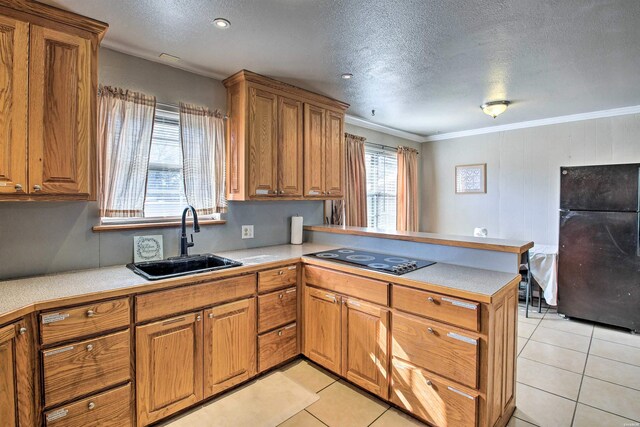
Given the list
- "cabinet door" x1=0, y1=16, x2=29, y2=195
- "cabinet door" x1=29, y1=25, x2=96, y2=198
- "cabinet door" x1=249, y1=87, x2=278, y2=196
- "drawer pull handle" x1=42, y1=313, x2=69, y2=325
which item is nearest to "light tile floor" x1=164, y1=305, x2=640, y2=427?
"drawer pull handle" x1=42, y1=313, x2=69, y2=325

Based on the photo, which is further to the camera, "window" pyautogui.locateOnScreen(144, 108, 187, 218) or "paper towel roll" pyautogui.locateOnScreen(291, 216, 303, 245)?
"paper towel roll" pyautogui.locateOnScreen(291, 216, 303, 245)

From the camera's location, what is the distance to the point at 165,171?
2555mm

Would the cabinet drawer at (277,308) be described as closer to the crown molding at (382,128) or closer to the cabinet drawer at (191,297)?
the cabinet drawer at (191,297)

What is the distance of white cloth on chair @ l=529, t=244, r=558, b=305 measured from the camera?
12.4 feet

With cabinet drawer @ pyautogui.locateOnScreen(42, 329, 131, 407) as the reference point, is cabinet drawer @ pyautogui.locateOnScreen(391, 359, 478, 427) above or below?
below

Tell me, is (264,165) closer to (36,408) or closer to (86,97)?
(86,97)

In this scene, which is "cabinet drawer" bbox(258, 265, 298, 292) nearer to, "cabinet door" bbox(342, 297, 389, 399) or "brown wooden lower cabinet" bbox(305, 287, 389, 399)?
"brown wooden lower cabinet" bbox(305, 287, 389, 399)

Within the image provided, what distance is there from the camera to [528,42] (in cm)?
214

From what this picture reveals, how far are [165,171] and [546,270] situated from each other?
420 centimetres

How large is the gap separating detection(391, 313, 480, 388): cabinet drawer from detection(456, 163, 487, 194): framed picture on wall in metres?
3.65

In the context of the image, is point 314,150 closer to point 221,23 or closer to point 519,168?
point 221,23

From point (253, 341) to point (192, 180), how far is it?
4.37ft

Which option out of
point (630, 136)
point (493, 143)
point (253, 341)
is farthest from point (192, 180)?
point (630, 136)

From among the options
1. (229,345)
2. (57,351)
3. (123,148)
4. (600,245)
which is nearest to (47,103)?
(123,148)
